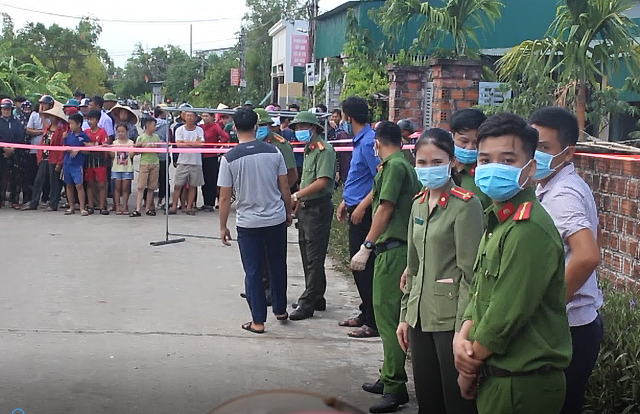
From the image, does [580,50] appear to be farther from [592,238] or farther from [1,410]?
[1,410]

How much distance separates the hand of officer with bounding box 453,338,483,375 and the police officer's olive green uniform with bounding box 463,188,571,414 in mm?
50

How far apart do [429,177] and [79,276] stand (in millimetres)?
6138

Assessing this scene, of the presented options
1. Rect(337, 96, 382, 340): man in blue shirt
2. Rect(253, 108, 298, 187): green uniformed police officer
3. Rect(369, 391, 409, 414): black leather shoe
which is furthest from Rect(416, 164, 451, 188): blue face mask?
Rect(253, 108, 298, 187): green uniformed police officer

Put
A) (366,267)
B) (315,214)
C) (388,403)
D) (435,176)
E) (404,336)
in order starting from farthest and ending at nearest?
(315,214), (366,267), (388,403), (404,336), (435,176)

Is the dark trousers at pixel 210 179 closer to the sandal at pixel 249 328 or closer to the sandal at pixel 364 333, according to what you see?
the sandal at pixel 249 328

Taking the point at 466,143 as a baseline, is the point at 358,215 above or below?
below

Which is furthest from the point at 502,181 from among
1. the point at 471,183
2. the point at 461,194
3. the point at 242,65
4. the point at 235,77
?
the point at 242,65

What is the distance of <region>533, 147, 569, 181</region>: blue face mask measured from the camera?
377 centimetres

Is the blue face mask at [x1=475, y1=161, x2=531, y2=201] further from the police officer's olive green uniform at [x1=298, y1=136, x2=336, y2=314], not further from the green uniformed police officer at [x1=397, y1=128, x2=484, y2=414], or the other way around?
the police officer's olive green uniform at [x1=298, y1=136, x2=336, y2=314]

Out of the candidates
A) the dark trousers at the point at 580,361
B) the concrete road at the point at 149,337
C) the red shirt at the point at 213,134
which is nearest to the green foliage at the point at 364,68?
the red shirt at the point at 213,134

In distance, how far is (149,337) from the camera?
7.05 m

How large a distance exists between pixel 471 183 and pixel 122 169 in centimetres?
1010

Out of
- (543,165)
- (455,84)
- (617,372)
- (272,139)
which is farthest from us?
(455,84)

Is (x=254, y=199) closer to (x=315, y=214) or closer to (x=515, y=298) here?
(x=315, y=214)
